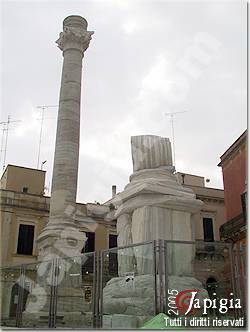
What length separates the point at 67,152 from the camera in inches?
677

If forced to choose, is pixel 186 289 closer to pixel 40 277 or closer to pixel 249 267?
pixel 249 267

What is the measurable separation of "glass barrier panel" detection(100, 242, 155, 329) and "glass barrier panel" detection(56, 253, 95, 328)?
0.45 meters

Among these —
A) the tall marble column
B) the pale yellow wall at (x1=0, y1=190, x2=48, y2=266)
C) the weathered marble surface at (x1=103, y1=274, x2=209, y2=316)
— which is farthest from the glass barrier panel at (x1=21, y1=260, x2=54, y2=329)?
the pale yellow wall at (x1=0, y1=190, x2=48, y2=266)

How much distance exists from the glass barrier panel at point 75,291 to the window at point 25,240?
626 inches

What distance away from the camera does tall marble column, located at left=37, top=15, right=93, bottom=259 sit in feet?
51.0

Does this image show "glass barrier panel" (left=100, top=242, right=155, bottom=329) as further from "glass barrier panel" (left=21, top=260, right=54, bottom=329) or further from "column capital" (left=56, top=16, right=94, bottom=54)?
"column capital" (left=56, top=16, right=94, bottom=54)

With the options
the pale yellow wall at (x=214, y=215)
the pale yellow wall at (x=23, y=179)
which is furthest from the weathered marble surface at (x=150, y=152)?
the pale yellow wall at (x=214, y=215)

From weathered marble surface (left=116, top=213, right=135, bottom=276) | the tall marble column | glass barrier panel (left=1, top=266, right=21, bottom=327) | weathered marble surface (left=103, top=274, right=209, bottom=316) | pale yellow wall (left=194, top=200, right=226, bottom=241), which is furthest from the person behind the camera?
pale yellow wall (left=194, top=200, right=226, bottom=241)

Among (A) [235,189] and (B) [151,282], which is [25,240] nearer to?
(A) [235,189]

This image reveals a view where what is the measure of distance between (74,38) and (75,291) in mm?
11407

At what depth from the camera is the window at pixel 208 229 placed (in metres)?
30.5

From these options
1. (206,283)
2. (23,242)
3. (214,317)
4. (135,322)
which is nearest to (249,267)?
(206,283)

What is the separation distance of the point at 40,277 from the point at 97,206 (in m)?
18.0

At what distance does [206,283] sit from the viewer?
7609mm
